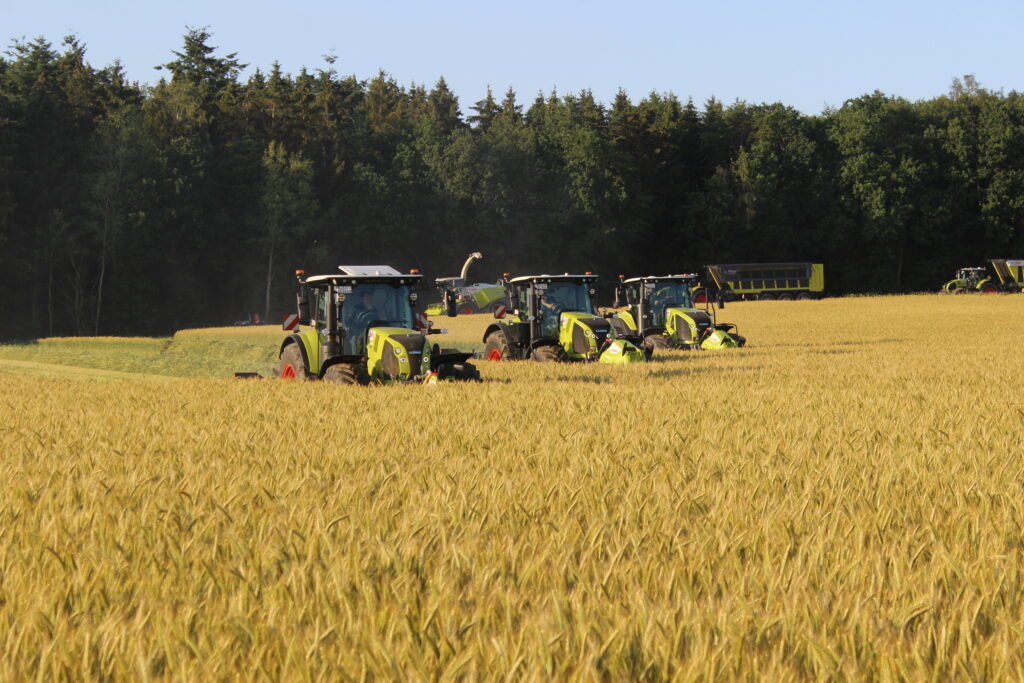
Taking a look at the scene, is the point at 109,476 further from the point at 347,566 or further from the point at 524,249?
the point at 524,249

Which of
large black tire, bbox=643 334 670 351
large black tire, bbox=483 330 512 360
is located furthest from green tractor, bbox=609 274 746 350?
large black tire, bbox=483 330 512 360

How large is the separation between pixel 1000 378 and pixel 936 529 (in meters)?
13.1

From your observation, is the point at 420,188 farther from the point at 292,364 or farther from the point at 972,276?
the point at 292,364

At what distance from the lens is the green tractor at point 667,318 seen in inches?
1005

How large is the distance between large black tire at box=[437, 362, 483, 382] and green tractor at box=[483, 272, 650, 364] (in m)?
4.91

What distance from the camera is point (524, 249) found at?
69875 millimetres

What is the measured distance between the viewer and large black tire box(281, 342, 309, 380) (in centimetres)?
1623

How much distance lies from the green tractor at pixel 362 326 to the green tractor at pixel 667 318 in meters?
10.1

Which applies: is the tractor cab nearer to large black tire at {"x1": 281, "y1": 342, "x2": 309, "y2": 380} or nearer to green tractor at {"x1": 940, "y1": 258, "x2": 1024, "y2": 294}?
green tractor at {"x1": 940, "y1": 258, "x2": 1024, "y2": 294}

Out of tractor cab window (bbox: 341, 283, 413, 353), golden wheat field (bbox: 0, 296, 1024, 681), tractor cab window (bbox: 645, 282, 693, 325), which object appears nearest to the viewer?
golden wheat field (bbox: 0, 296, 1024, 681)

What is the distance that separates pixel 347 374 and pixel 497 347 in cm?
729

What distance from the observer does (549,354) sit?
20.8 metres

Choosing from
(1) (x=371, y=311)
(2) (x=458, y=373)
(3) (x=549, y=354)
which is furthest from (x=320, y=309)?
(3) (x=549, y=354)

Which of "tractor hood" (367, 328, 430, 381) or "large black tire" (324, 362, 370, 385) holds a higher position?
"tractor hood" (367, 328, 430, 381)
